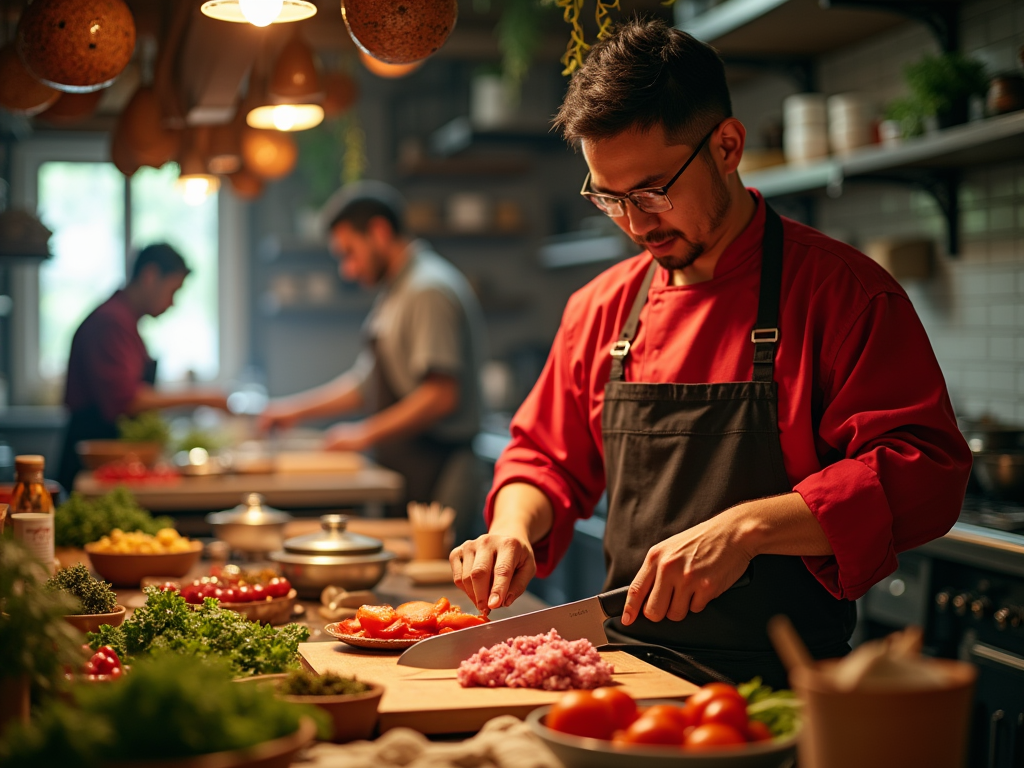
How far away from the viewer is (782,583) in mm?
1958

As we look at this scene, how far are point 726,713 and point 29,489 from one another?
1.59 metres

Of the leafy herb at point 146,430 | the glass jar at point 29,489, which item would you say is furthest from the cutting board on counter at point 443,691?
the leafy herb at point 146,430

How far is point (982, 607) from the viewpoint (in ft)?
8.86

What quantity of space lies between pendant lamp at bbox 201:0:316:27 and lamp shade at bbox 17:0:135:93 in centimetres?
28

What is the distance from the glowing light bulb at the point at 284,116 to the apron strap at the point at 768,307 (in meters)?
1.77

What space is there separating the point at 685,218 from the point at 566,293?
5.76 metres

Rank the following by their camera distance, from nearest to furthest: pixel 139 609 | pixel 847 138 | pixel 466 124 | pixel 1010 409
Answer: pixel 139 609
pixel 1010 409
pixel 847 138
pixel 466 124

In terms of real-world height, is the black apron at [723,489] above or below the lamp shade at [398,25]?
below

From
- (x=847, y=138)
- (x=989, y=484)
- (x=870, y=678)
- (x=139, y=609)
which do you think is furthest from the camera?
(x=847, y=138)

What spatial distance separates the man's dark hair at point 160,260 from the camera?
5.33 meters

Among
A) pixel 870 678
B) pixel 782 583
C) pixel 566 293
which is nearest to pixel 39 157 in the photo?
pixel 566 293

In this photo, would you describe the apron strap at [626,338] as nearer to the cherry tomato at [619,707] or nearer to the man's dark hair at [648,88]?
the man's dark hair at [648,88]

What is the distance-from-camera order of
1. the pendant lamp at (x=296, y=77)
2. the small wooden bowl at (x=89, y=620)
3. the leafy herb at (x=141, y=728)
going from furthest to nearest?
1. the pendant lamp at (x=296, y=77)
2. the small wooden bowl at (x=89, y=620)
3. the leafy herb at (x=141, y=728)

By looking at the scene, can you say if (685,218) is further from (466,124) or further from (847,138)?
(466,124)
